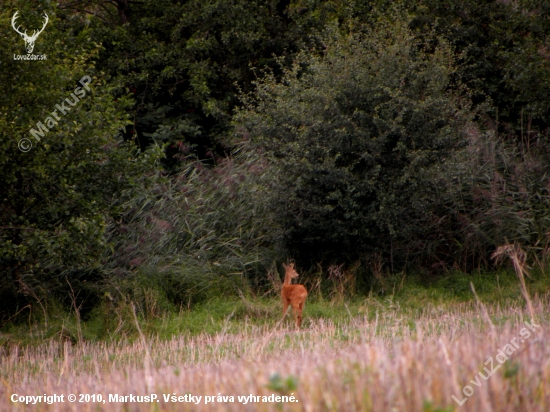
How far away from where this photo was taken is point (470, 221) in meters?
13.9

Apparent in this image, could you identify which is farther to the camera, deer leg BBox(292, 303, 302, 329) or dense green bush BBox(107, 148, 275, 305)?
dense green bush BBox(107, 148, 275, 305)

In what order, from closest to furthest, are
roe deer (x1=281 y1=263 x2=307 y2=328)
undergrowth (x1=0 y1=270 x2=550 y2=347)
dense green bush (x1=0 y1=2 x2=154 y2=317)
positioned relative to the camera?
roe deer (x1=281 y1=263 x2=307 y2=328) < dense green bush (x1=0 y1=2 x2=154 y2=317) < undergrowth (x1=0 y1=270 x2=550 y2=347)

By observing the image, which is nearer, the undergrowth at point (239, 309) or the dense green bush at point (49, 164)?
the dense green bush at point (49, 164)

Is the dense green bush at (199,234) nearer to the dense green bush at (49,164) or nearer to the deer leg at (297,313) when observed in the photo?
the dense green bush at (49,164)

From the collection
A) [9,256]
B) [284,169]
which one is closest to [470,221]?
[284,169]

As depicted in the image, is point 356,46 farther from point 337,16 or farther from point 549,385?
point 549,385

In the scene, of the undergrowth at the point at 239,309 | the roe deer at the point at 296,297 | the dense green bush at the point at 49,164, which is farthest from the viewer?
the undergrowth at the point at 239,309

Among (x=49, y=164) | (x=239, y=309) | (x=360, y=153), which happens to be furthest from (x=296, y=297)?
(x=49, y=164)

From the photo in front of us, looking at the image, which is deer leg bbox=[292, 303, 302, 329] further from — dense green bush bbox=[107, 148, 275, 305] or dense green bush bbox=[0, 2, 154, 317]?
dense green bush bbox=[0, 2, 154, 317]

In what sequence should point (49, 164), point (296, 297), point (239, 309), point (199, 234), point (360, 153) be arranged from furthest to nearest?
point (199, 234)
point (360, 153)
point (239, 309)
point (49, 164)
point (296, 297)

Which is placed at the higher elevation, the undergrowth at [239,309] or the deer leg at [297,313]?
the deer leg at [297,313]

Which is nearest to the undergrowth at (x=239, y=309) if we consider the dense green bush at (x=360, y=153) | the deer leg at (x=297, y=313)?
the deer leg at (x=297, y=313)

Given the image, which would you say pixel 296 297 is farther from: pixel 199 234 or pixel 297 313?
pixel 199 234

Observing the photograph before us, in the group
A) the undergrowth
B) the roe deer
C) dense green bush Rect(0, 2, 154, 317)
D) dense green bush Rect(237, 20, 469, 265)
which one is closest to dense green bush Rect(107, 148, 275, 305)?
the undergrowth
